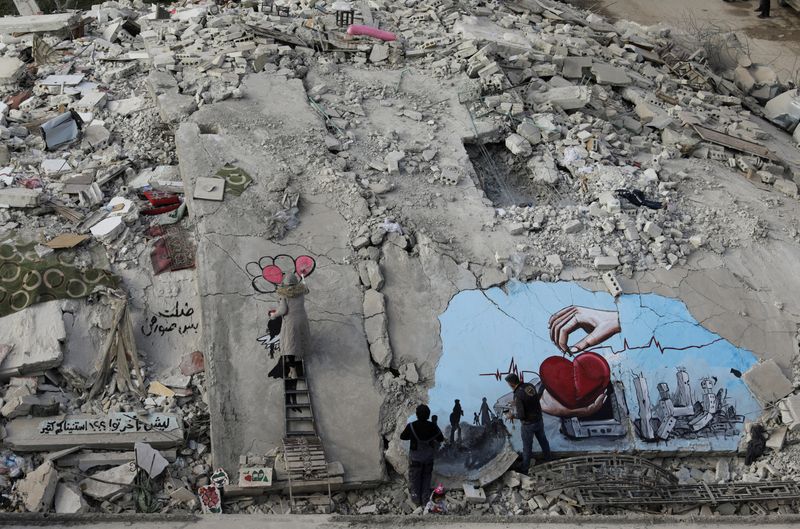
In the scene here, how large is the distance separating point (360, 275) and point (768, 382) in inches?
190

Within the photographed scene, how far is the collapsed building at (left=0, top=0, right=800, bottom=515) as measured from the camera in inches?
309

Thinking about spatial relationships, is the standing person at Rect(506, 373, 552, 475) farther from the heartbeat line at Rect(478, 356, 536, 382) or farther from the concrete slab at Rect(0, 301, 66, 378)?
the concrete slab at Rect(0, 301, 66, 378)

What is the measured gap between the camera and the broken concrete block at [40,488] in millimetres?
7152

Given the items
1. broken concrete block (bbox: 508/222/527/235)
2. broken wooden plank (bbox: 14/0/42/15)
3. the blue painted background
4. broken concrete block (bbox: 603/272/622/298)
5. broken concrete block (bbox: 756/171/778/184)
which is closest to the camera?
the blue painted background

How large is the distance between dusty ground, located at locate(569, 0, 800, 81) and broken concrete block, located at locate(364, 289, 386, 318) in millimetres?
12993

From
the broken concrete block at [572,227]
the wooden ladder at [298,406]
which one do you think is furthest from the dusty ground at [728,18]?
the wooden ladder at [298,406]

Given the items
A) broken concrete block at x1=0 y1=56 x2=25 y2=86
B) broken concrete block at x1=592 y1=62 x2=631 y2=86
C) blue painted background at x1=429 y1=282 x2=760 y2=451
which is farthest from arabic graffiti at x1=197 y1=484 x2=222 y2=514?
broken concrete block at x1=592 y1=62 x2=631 y2=86

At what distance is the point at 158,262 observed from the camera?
934 centimetres

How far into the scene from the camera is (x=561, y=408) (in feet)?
27.9

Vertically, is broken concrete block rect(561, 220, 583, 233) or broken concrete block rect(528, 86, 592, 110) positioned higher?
broken concrete block rect(528, 86, 592, 110)

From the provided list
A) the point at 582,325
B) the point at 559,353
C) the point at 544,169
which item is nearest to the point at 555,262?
the point at 582,325

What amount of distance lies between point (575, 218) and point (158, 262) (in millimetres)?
5183

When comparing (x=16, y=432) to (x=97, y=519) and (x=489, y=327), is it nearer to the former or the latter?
(x=97, y=519)

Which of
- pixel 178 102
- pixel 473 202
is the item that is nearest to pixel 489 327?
pixel 473 202
